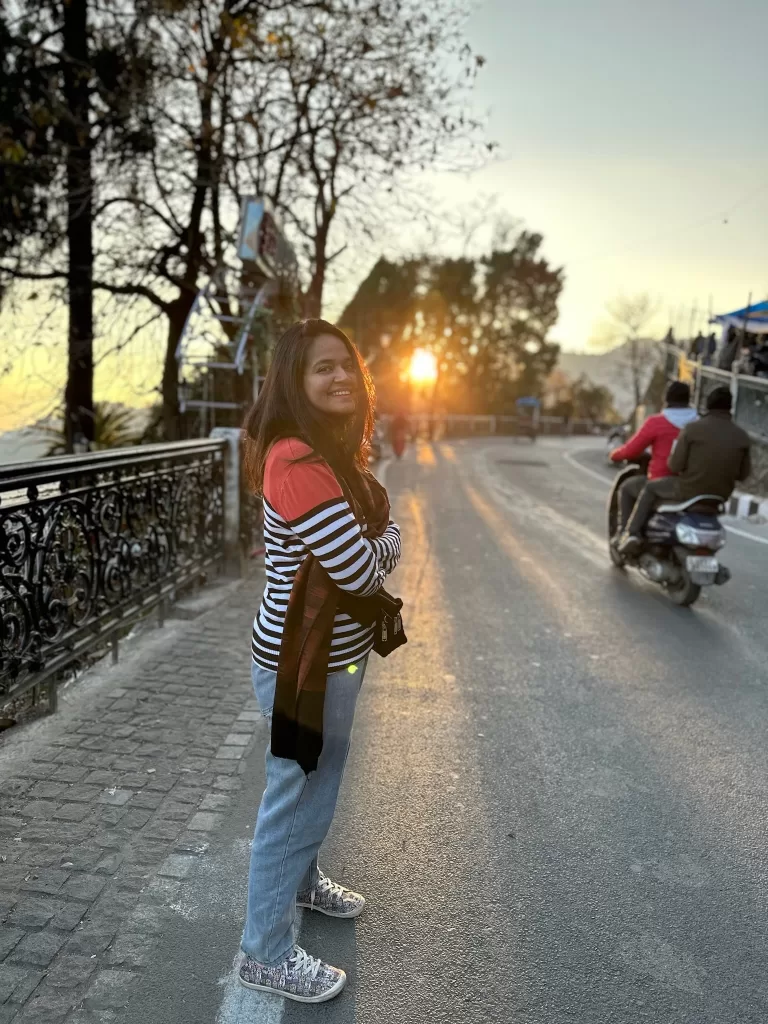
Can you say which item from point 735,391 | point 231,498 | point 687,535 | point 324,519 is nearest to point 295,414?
point 324,519

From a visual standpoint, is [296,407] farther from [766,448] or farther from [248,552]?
[766,448]

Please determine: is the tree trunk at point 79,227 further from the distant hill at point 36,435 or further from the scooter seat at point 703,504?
the scooter seat at point 703,504

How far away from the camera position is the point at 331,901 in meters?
2.71

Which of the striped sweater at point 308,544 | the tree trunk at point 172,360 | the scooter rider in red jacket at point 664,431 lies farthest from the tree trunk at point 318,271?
the striped sweater at point 308,544

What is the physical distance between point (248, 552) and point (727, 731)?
5032 millimetres

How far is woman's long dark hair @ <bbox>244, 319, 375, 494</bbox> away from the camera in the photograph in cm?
219

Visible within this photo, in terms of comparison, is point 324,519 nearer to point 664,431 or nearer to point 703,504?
point 703,504

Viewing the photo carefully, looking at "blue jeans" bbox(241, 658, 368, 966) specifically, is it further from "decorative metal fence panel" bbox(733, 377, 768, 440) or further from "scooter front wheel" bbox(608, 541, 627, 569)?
"decorative metal fence panel" bbox(733, 377, 768, 440)

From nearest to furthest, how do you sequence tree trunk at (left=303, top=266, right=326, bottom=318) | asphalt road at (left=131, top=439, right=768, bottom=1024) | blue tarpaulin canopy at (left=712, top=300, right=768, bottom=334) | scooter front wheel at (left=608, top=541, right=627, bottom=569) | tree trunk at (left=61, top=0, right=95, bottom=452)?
1. asphalt road at (left=131, top=439, right=768, bottom=1024)
2. scooter front wheel at (left=608, top=541, right=627, bottom=569)
3. tree trunk at (left=61, top=0, right=95, bottom=452)
4. tree trunk at (left=303, top=266, right=326, bottom=318)
5. blue tarpaulin canopy at (left=712, top=300, right=768, bottom=334)

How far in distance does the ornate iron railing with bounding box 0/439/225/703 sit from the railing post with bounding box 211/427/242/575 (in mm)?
762

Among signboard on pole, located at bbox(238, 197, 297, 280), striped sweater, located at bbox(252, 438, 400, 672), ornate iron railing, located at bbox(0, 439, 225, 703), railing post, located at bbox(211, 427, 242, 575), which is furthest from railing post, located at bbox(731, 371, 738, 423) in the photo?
striped sweater, located at bbox(252, 438, 400, 672)

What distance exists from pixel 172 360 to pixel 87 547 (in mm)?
10119

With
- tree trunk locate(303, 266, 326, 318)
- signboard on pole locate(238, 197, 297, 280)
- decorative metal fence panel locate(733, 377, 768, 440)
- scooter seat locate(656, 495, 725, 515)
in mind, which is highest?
tree trunk locate(303, 266, 326, 318)

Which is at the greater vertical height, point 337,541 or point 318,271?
point 318,271
